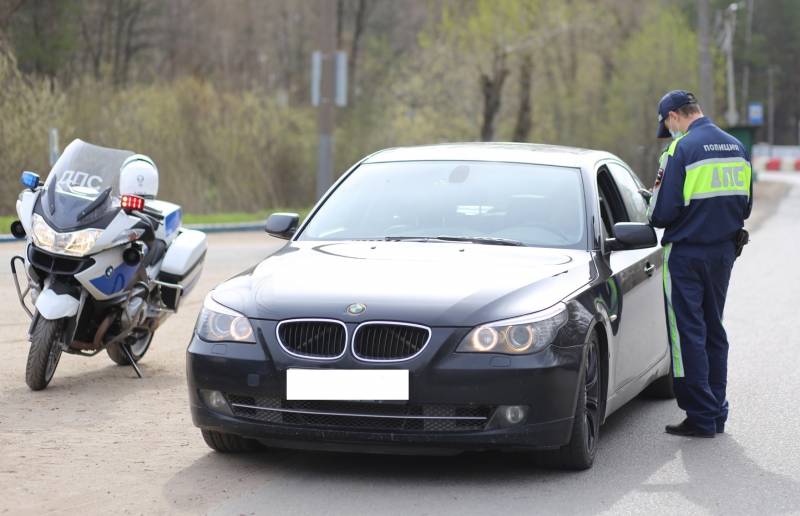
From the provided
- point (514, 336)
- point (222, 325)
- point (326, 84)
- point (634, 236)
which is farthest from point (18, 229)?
point (326, 84)

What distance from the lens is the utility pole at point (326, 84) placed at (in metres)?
24.4

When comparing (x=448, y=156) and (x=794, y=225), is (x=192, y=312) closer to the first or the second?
(x=448, y=156)

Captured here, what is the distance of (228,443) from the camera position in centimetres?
695

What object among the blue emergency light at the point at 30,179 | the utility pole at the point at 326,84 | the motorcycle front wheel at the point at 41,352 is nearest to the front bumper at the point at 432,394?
the motorcycle front wheel at the point at 41,352

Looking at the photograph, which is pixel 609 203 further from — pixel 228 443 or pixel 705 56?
pixel 705 56

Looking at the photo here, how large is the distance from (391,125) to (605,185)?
101 feet

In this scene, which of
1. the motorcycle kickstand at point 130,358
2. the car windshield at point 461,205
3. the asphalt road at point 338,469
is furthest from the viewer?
the motorcycle kickstand at point 130,358

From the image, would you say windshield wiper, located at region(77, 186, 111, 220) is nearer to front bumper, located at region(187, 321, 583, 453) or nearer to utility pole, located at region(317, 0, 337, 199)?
front bumper, located at region(187, 321, 583, 453)

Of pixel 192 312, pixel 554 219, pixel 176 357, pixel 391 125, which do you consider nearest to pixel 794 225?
pixel 391 125

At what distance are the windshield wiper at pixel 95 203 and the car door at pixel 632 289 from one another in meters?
2.89

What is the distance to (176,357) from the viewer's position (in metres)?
10.7

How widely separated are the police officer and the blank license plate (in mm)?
2127

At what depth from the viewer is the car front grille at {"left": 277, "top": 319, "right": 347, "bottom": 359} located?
6.30 m

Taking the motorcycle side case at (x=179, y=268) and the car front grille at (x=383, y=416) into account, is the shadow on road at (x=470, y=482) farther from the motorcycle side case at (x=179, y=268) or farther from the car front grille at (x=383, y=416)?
the motorcycle side case at (x=179, y=268)
